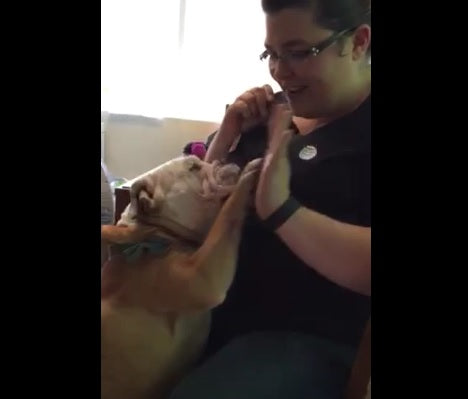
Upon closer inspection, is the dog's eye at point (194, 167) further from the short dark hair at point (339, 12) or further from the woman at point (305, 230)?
the short dark hair at point (339, 12)

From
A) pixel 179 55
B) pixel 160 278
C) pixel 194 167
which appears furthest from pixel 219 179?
pixel 179 55

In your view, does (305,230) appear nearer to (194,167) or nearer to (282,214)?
(282,214)

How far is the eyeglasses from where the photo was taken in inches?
24.8

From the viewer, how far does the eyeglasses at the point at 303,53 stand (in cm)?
63

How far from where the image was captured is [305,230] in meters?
0.63

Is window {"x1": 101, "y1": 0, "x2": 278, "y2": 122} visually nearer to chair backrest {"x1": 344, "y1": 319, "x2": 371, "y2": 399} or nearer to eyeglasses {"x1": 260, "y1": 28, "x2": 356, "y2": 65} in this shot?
eyeglasses {"x1": 260, "y1": 28, "x2": 356, "y2": 65}

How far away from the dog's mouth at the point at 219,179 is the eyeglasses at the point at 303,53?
0.14 meters

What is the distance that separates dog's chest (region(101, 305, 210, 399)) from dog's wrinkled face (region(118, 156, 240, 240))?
11 cm

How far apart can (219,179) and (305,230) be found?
122 mm

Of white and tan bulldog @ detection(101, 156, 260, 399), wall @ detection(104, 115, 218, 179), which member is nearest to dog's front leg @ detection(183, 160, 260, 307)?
white and tan bulldog @ detection(101, 156, 260, 399)

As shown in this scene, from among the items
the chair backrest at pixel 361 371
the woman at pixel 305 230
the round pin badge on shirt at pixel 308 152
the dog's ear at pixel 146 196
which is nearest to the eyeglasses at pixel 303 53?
the woman at pixel 305 230
